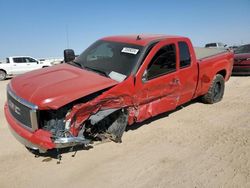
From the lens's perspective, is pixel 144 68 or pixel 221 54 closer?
pixel 144 68

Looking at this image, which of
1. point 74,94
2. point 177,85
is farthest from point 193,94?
point 74,94

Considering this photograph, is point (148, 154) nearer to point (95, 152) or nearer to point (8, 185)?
point (95, 152)

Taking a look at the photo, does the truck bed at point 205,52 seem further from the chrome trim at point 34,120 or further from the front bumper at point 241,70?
the front bumper at point 241,70

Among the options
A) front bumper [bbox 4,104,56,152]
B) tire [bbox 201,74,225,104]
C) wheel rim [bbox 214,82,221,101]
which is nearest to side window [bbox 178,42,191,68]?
tire [bbox 201,74,225,104]

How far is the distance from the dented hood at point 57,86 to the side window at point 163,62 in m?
0.89

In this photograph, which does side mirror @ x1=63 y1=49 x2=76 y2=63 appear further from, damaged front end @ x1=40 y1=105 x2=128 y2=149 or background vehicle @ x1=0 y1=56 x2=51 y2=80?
background vehicle @ x1=0 y1=56 x2=51 y2=80

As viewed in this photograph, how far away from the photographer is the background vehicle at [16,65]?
1705 centimetres

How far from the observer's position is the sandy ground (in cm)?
353

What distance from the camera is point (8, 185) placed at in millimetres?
3467

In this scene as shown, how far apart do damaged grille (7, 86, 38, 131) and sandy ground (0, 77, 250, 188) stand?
2.06ft

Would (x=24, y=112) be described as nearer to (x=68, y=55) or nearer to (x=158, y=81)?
(x=158, y=81)

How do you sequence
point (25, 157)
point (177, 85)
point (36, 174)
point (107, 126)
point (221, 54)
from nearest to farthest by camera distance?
point (36, 174)
point (25, 157)
point (107, 126)
point (177, 85)
point (221, 54)

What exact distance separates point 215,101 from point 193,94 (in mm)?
1432

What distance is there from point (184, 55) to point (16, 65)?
1467cm
